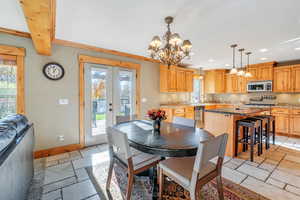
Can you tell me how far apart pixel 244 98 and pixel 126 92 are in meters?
5.23

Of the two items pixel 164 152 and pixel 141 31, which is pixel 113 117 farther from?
pixel 164 152

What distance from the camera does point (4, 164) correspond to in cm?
103

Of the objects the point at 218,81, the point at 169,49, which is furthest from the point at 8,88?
the point at 218,81

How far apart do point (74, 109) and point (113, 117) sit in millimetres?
978

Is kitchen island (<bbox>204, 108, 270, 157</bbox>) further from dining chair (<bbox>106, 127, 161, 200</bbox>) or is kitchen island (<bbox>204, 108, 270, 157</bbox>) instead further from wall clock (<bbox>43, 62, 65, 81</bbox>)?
wall clock (<bbox>43, 62, 65, 81</bbox>)

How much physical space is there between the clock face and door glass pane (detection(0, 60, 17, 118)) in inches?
19.2

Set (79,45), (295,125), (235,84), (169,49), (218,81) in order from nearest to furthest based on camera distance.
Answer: (169,49), (79,45), (295,125), (235,84), (218,81)

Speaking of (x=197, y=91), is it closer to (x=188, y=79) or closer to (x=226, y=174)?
(x=188, y=79)

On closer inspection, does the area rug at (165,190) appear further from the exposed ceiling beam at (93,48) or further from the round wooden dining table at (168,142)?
the exposed ceiling beam at (93,48)

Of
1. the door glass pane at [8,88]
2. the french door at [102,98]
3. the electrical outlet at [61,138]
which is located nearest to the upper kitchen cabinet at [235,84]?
the french door at [102,98]

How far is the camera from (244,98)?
6047mm

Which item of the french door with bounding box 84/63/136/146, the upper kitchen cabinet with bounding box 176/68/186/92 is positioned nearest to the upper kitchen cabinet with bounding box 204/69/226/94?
the upper kitchen cabinet with bounding box 176/68/186/92

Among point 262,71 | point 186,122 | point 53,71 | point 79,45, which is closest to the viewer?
point 186,122

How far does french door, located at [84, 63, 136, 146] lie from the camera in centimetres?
342
